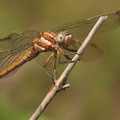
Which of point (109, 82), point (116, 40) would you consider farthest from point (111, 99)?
point (116, 40)

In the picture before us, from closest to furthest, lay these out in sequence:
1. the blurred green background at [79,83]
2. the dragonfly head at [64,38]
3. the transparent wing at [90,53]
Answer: the dragonfly head at [64,38], the transparent wing at [90,53], the blurred green background at [79,83]

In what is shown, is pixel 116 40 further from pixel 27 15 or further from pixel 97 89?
pixel 27 15

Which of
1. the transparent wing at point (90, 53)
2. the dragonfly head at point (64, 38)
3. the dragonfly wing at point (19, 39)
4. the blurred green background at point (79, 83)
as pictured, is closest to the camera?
the dragonfly head at point (64, 38)

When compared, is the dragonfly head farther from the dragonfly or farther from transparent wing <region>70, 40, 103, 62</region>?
transparent wing <region>70, 40, 103, 62</region>

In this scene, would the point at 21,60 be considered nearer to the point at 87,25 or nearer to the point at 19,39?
the point at 19,39

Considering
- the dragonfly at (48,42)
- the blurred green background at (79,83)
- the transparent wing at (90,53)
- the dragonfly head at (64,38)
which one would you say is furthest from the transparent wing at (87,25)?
the blurred green background at (79,83)

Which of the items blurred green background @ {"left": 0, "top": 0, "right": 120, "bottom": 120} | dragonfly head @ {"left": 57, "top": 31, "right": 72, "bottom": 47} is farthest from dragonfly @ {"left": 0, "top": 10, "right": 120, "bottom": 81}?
blurred green background @ {"left": 0, "top": 0, "right": 120, "bottom": 120}

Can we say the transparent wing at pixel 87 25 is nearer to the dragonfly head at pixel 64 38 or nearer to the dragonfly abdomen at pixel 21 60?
the dragonfly head at pixel 64 38
